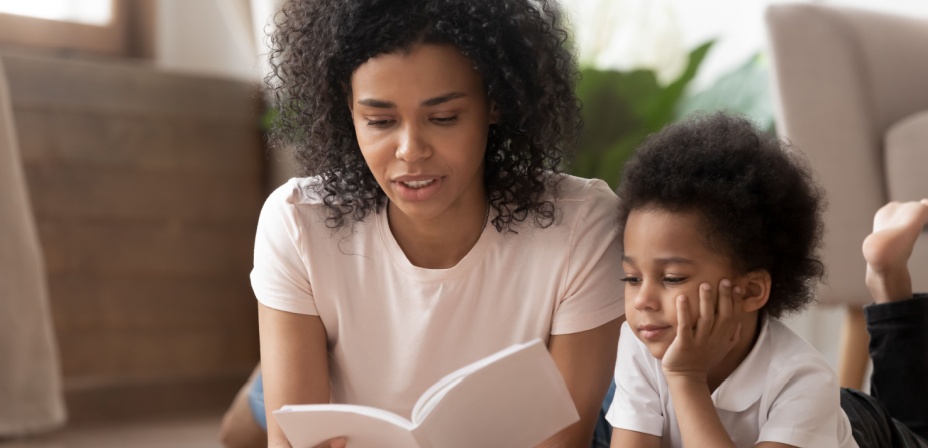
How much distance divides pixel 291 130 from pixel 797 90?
3.73ft

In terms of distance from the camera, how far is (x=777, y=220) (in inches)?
48.3

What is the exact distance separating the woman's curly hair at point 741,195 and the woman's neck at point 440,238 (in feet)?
0.77

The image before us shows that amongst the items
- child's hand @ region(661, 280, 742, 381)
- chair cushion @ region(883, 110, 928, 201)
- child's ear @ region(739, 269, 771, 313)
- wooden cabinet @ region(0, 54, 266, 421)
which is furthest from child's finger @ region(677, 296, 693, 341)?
wooden cabinet @ region(0, 54, 266, 421)

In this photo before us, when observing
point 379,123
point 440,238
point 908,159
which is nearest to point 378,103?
point 379,123

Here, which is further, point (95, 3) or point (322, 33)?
point (95, 3)

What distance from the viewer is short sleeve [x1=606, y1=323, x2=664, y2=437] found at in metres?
1.24

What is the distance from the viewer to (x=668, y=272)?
1.19m

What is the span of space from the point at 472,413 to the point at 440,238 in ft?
1.30

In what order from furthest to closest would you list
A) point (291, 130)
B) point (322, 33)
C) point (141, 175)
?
point (141, 175) < point (291, 130) < point (322, 33)

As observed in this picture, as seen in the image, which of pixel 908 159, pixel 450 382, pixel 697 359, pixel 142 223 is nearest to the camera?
pixel 450 382

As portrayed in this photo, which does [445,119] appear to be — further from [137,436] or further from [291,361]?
[137,436]

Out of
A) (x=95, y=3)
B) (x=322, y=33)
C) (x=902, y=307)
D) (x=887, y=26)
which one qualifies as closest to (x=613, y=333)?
(x=902, y=307)

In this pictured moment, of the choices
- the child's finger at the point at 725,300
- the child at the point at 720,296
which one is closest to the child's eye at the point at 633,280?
the child at the point at 720,296

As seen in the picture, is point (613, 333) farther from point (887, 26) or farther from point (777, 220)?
point (887, 26)
